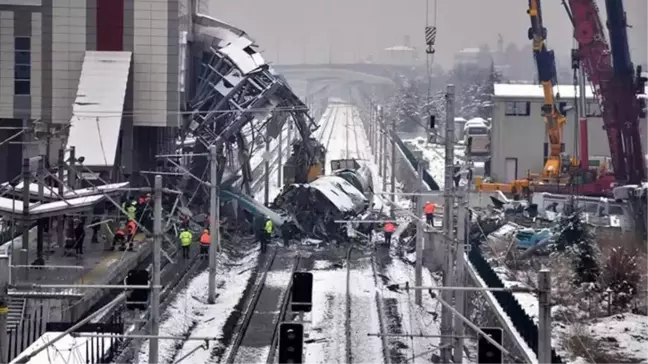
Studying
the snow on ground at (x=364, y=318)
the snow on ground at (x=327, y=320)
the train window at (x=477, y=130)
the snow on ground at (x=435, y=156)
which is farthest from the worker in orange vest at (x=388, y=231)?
the train window at (x=477, y=130)

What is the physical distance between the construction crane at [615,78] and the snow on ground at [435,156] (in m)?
14.3

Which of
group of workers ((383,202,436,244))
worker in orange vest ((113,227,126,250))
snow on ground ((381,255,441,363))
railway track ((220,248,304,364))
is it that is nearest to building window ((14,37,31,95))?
worker in orange vest ((113,227,126,250))

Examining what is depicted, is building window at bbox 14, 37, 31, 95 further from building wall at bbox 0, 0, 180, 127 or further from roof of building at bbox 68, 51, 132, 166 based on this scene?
roof of building at bbox 68, 51, 132, 166

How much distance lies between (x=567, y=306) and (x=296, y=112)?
56.3 ft

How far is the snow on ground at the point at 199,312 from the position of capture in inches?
747

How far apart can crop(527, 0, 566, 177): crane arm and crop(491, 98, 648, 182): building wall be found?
5168 millimetres

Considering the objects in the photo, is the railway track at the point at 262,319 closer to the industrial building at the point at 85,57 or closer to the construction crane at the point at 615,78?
the industrial building at the point at 85,57

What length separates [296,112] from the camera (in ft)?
122

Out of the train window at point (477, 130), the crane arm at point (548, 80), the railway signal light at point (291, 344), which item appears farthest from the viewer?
the train window at point (477, 130)

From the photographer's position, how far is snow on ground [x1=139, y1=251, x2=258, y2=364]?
1898 cm

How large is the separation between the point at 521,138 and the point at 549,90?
22.1 feet

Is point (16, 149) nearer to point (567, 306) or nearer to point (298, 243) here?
point (298, 243)

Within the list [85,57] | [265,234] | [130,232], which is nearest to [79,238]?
[130,232]

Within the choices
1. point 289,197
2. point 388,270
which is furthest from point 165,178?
point 388,270
